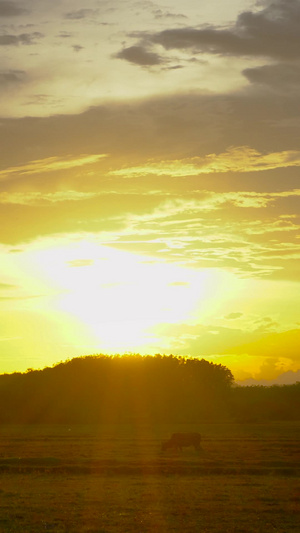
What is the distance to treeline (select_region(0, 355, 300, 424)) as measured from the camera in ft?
294

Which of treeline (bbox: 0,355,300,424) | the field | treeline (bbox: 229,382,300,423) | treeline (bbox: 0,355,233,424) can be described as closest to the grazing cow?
the field

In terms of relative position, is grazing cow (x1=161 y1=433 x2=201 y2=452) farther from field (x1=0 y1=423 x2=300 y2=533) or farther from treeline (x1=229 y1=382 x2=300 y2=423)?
treeline (x1=229 y1=382 x2=300 y2=423)

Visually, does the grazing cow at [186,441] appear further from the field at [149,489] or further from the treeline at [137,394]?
the treeline at [137,394]

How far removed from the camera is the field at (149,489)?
61.9 ft

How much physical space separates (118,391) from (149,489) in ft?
245

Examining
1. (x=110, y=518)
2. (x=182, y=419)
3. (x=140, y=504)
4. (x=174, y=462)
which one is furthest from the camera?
(x=182, y=419)

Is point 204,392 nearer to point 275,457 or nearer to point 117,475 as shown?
point 275,457

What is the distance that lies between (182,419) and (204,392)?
1400 cm

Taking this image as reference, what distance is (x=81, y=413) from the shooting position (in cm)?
9150

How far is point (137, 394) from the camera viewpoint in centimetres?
9744

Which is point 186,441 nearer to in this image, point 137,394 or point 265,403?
point 265,403

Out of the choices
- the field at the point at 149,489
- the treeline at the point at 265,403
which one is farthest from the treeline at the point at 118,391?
the field at the point at 149,489

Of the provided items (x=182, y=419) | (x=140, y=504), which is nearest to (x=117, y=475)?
(x=140, y=504)

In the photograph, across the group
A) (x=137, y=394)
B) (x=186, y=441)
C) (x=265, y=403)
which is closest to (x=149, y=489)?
(x=186, y=441)
